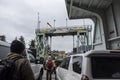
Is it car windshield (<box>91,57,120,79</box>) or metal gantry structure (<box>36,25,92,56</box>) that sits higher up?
metal gantry structure (<box>36,25,92,56</box>)

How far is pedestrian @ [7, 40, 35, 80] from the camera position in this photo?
4574mm

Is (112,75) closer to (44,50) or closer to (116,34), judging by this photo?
(116,34)

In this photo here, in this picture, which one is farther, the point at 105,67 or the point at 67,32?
the point at 67,32

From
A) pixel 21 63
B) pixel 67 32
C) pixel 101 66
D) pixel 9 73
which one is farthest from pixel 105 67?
pixel 67 32

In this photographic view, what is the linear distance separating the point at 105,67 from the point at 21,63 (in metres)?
3.19

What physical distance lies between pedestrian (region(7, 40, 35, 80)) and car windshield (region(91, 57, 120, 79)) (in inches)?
117

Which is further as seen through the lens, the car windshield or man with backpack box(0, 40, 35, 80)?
the car windshield

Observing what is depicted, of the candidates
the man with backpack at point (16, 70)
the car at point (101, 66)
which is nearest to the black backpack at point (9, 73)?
the man with backpack at point (16, 70)

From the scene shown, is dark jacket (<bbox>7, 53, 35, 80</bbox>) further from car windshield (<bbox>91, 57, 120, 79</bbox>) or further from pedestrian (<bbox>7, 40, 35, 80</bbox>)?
car windshield (<bbox>91, 57, 120, 79</bbox>)

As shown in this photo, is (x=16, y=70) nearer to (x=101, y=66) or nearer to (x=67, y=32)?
(x=101, y=66)

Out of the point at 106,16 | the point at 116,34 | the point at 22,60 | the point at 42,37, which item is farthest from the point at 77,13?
the point at 42,37

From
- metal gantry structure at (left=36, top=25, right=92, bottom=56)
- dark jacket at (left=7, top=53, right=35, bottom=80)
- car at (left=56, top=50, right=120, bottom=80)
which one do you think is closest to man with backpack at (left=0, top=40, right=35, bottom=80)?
dark jacket at (left=7, top=53, right=35, bottom=80)

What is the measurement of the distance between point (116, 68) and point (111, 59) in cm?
24

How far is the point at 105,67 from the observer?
737cm
